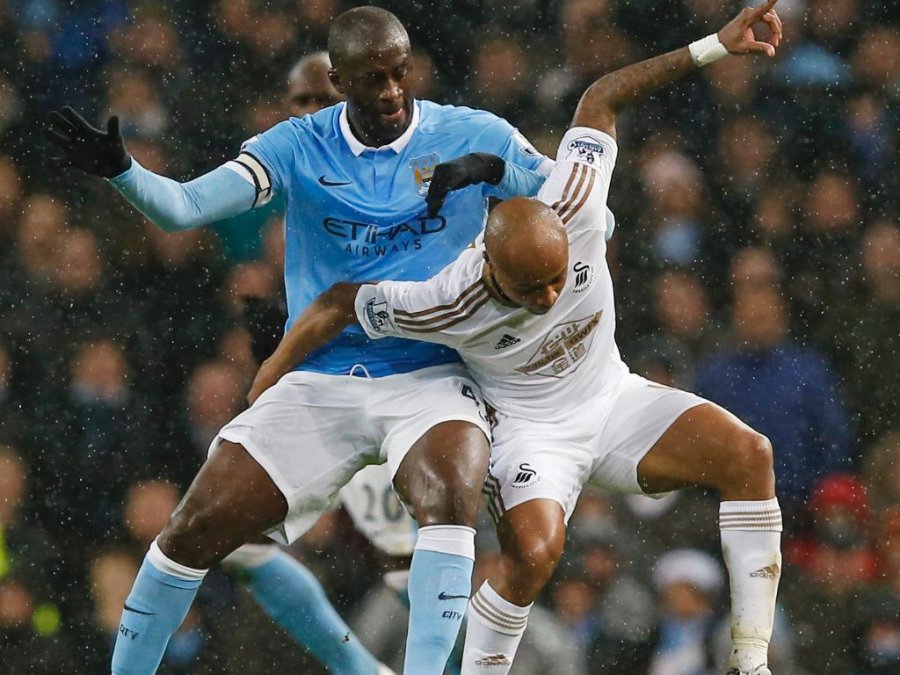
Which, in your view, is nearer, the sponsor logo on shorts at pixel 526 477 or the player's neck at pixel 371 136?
the sponsor logo on shorts at pixel 526 477

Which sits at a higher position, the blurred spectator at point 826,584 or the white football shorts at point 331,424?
the white football shorts at point 331,424

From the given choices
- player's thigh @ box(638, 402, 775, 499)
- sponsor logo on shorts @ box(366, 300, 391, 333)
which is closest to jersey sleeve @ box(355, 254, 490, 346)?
sponsor logo on shorts @ box(366, 300, 391, 333)

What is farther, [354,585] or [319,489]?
[354,585]

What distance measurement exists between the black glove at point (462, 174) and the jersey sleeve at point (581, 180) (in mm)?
118

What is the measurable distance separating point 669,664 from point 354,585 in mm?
1032

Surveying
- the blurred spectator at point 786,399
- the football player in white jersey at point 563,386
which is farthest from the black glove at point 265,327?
the blurred spectator at point 786,399

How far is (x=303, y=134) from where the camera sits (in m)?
3.66

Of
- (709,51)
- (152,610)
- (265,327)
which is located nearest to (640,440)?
(709,51)

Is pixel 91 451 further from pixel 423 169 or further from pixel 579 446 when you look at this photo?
pixel 579 446

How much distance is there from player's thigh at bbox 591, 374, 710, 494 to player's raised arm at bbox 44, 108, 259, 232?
3.28 ft

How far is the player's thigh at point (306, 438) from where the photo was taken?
345cm

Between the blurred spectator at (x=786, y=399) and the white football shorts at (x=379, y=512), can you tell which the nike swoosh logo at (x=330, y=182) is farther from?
the blurred spectator at (x=786, y=399)

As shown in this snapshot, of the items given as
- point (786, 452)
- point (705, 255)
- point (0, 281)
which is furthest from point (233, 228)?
point (786, 452)

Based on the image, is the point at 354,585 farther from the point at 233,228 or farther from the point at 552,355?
the point at 552,355
